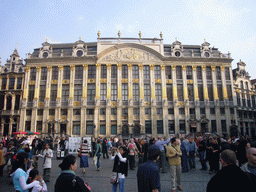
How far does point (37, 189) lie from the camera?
479cm

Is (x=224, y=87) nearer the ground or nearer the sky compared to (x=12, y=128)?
nearer the sky

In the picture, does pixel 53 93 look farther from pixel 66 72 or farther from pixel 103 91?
pixel 103 91

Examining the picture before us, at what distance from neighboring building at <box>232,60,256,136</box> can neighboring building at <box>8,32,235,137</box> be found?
6336 mm

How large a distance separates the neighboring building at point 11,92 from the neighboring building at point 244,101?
47284 millimetres

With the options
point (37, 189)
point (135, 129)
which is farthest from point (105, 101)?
point (37, 189)

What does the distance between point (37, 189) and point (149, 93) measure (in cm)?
3411

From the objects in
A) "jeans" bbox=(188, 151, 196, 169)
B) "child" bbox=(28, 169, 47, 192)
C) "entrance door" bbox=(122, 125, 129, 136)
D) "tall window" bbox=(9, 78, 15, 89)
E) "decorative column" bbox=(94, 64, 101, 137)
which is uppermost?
"tall window" bbox=(9, 78, 15, 89)

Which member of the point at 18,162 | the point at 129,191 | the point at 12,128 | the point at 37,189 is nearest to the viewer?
the point at 37,189

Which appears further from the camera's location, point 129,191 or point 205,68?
point 205,68

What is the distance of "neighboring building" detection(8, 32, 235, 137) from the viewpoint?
36.5m

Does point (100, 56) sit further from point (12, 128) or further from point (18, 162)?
point (18, 162)

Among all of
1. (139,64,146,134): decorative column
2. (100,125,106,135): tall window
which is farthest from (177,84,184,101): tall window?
(100,125,106,135): tall window

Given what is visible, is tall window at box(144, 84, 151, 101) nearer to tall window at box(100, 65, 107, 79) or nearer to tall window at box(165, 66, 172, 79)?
tall window at box(165, 66, 172, 79)

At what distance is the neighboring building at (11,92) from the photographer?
1517 inches
